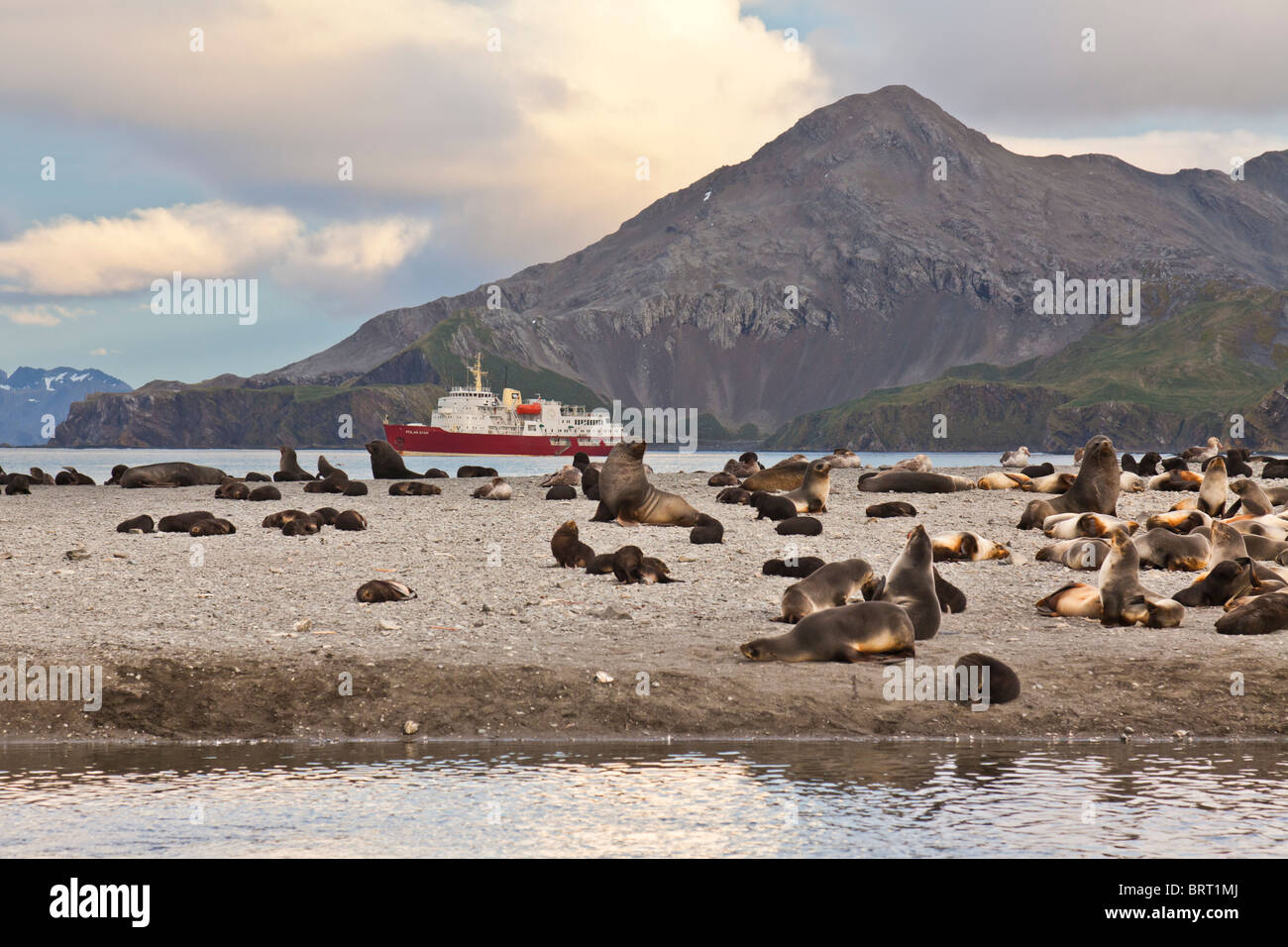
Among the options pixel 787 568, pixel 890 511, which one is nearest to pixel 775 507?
pixel 890 511

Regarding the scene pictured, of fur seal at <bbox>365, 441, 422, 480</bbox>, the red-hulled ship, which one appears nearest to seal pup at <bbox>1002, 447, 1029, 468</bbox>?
fur seal at <bbox>365, 441, 422, 480</bbox>

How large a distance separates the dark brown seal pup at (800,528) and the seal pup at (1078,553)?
161 inches

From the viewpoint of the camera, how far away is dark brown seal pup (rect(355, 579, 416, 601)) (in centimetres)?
1394

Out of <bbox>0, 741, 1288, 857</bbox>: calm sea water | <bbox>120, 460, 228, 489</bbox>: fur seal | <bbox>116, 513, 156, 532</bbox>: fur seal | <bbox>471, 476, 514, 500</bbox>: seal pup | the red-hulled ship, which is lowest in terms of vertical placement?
<bbox>0, 741, 1288, 857</bbox>: calm sea water

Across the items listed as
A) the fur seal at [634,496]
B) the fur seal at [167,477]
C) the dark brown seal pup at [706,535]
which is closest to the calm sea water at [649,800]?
the dark brown seal pup at [706,535]

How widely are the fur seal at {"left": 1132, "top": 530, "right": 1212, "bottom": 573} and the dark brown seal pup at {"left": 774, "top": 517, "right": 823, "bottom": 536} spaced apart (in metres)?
5.75

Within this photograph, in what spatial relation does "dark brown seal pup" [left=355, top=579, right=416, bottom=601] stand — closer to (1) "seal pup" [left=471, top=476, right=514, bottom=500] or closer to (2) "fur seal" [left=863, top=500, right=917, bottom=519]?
(2) "fur seal" [left=863, top=500, right=917, bottom=519]

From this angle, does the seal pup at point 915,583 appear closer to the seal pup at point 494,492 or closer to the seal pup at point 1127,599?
the seal pup at point 1127,599

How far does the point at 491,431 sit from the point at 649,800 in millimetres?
117155

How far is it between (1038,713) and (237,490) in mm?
24991

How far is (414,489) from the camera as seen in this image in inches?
1286

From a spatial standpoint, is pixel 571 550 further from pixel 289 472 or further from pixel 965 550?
pixel 289 472

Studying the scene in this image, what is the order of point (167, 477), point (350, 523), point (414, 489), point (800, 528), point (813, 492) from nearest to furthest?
point (800, 528) < point (350, 523) < point (813, 492) < point (414, 489) < point (167, 477)
